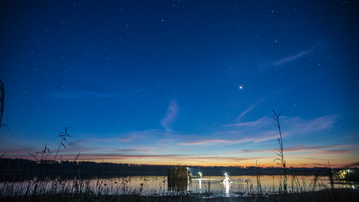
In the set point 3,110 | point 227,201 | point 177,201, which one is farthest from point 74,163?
point 227,201

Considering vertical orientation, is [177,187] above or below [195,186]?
above

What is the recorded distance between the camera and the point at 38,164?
6.08 m

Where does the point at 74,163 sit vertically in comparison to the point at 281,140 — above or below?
below

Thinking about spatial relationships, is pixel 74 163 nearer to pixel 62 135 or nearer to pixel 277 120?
pixel 62 135

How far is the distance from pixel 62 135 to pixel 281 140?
20.7ft

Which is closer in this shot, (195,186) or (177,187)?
(177,187)

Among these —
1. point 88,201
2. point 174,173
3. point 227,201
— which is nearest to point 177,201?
point 227,201

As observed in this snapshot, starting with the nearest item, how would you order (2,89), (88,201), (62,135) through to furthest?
(2,89)
(62,135)
(88,201)

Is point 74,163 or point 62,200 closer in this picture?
point 62,200

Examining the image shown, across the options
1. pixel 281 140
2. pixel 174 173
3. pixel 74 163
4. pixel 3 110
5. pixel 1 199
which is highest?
pixel 3 110

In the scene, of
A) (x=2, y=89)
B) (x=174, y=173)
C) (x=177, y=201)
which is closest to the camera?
(x=2, y=89)

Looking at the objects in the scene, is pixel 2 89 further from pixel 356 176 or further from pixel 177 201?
pixel 356 176

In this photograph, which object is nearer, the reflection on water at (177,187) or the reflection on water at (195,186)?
the reflection on water at (195,186)

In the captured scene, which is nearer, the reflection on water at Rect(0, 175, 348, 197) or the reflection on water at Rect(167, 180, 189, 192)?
the reflection on water at Rect(0, 175, 348, 197)
